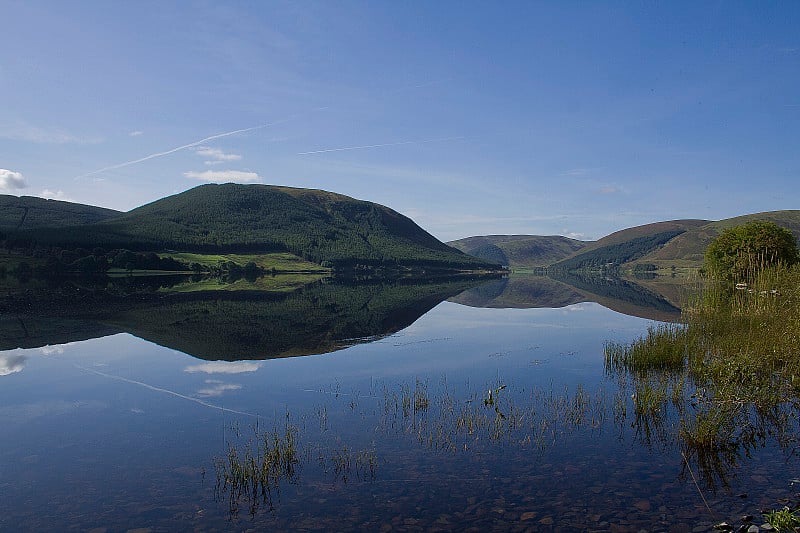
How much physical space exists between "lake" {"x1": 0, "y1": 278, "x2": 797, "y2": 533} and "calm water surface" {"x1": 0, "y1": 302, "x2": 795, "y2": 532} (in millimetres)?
75

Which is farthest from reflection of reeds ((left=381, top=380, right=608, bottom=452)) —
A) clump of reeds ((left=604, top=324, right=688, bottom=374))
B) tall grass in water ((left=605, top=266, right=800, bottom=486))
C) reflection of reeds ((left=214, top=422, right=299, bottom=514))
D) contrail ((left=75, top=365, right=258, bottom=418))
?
contrail ((left=75, top=365, right=258, bottom=418))

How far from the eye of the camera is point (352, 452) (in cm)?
1720

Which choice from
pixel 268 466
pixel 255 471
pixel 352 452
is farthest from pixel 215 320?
pixel 255 471

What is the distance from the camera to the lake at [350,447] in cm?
1279

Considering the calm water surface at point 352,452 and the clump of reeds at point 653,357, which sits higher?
the clump of reeds at point 653,357

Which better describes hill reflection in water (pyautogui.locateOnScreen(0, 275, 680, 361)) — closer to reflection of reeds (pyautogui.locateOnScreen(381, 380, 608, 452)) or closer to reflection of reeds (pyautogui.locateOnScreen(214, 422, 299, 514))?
reflection of reeds (pyautogui.locateOnScreen(381, 380, 608, 452))

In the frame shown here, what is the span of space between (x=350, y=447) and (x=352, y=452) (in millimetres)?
559

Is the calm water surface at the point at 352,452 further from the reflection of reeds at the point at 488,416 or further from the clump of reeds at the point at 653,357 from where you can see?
Answer: the clump of reeds at the point at 653,357

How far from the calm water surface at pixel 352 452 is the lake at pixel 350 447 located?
0.07 m

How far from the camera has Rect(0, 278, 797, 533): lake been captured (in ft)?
42.0

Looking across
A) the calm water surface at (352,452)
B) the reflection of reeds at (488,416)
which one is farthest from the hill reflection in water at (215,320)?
the reflection of reeds at (488,416)

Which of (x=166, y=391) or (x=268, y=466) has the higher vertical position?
(x=166, y=391)

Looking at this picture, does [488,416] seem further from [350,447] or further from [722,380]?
[722,380]

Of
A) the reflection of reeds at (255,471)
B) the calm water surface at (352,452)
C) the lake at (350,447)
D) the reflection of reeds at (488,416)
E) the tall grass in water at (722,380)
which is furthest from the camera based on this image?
the reflection of reeds at (488,416)
